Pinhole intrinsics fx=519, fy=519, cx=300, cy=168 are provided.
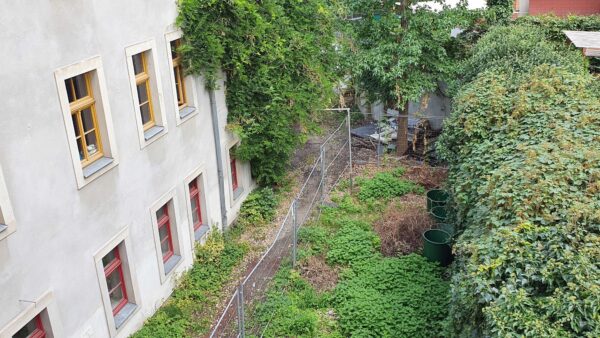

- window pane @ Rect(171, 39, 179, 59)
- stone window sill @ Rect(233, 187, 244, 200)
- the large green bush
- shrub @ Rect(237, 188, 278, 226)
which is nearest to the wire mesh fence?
shrub @ Rect(237, 188, 278, 226)

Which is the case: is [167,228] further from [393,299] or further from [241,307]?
[393,299]

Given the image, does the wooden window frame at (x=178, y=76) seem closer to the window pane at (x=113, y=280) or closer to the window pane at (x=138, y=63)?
the window pane at (x=138, y=63)

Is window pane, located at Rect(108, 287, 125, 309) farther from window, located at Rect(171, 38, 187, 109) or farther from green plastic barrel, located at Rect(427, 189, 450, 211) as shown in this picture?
green plastic barrel, located at Rect(427, 189, 450, 211)

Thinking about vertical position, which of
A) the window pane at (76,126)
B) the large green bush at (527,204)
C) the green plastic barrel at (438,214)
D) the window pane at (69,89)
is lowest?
the green plastic barrel at (438,214)

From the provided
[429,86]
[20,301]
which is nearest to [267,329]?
[20,301]

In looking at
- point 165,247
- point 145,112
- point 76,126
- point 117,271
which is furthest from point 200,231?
point 76,126

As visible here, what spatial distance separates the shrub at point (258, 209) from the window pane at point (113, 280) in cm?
478

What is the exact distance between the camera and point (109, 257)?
923cm

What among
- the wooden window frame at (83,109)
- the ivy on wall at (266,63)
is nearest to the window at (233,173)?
the ivy on wall at (266,63)

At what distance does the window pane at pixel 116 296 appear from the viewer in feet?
31.0

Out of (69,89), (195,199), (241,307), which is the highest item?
(69,89)

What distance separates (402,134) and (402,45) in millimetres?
3496

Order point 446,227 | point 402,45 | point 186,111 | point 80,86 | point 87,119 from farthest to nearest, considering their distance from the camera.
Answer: point 402,45, point 446,227, point 186,111, point 87,119, point 80,86

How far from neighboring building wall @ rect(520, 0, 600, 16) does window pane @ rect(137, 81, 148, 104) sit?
19576mm
